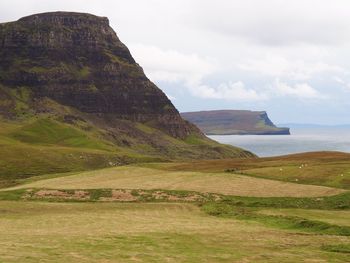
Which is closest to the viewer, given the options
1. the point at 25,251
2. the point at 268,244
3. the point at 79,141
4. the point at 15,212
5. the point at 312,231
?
the point at 25,251

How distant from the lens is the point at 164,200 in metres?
59.2

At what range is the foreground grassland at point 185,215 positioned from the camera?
30359 mm

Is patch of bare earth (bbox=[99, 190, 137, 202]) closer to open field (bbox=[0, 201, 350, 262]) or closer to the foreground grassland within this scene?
the foreground grassland

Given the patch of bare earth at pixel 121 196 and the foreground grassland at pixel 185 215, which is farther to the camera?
the patch of bare earth at pixel 121 196

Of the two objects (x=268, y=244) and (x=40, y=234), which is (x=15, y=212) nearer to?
(x=40, y=234)

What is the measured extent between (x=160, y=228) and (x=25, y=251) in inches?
575

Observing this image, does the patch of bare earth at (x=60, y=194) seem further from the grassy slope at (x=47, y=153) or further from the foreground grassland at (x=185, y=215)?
the grassy slope at (x=47, y=153)

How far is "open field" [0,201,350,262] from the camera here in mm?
28781

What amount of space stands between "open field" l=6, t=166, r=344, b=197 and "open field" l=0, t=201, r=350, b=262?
1138cm

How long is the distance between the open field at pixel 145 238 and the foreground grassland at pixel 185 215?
0.07 meters

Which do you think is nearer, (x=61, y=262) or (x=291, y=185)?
(x=61, y=262)

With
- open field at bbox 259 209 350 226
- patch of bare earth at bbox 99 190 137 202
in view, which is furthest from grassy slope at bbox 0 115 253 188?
open field at bbox 259 209 350 226

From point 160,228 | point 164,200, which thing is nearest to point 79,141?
point 164,200

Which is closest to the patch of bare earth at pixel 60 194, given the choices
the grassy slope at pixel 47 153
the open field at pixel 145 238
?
the open field at pixel 145 238
